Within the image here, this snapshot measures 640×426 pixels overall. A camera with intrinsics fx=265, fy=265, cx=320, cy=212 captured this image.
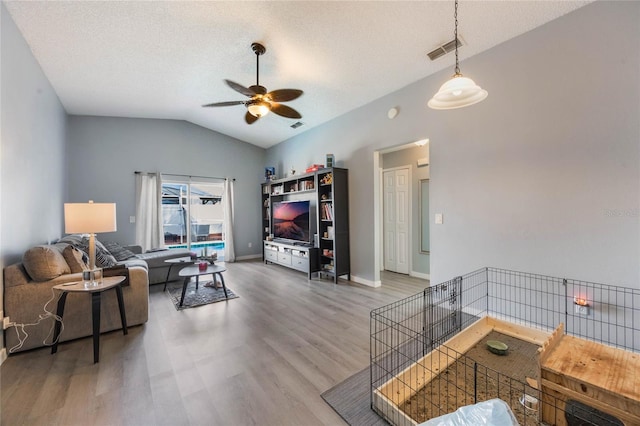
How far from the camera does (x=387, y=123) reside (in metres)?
3.91

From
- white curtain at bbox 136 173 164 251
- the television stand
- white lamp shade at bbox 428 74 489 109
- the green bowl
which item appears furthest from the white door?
white curtain at bbox 136 173 164 251

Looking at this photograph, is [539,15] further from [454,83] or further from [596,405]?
[596,405]

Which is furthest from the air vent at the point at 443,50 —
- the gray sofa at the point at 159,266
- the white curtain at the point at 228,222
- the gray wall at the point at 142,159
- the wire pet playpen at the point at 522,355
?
the white curtain at the point at 228,222

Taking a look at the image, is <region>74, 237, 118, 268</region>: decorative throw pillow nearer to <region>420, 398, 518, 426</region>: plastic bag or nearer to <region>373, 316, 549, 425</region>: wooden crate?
<region>373, 316, 549, 425</region>: wooden crate

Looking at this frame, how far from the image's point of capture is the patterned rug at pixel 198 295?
136 inches

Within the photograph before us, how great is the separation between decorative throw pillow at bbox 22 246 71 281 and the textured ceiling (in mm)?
2136

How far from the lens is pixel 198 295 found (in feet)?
12.3

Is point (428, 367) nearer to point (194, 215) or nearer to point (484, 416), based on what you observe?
point (484, 416)

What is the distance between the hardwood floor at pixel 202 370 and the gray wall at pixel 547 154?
1.66 meters

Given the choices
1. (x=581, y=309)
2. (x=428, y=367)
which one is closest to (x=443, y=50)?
(x=581, y=309)

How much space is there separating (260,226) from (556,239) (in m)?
5.87

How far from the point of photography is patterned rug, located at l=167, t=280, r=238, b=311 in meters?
3.44

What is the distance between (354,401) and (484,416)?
982mm

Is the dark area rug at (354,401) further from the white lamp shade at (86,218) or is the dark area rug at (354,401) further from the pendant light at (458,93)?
the white lamp shade at (86,218)
